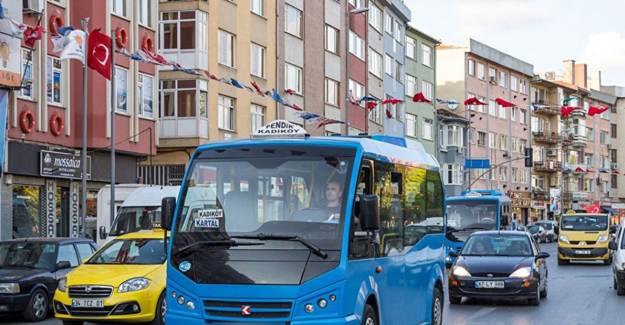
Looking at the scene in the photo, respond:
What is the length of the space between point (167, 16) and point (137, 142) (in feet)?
21.2

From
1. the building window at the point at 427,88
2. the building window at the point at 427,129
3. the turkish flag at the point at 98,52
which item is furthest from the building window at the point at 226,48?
the building window at the point at 427,88

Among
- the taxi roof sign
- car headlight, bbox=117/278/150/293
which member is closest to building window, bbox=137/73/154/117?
car headlight, bbox=117/278/150/293

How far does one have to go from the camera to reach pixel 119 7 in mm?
34688

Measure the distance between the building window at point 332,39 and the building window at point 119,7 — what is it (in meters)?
19.5

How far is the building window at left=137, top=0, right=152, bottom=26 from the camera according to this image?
3619cm

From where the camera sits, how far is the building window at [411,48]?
71000mm

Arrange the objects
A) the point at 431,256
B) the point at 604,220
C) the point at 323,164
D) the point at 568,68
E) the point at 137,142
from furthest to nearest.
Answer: the point at 568,68 < the point at 604,220 < the point at 137,142 < the point at 431,256 < the point at 323,164

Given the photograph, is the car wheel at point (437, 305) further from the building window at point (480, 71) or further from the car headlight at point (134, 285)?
the building window at point (480, 71)

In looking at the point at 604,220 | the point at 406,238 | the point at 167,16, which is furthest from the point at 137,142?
the point at 406,238

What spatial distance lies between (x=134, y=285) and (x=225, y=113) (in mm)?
26645

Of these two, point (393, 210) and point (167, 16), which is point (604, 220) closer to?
point (167, 16)

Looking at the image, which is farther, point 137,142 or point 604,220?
point 604,220

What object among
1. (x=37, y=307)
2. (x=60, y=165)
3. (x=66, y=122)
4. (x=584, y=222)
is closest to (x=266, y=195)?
(x=37, y=307)

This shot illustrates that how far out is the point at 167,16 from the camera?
39.7 meters
